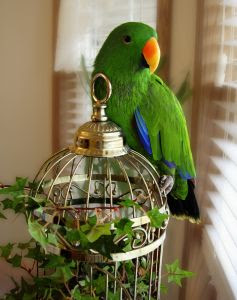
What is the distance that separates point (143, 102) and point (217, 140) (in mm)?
316

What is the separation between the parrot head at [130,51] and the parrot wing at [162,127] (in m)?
0.06

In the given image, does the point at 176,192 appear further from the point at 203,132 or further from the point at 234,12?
the point at 234,12

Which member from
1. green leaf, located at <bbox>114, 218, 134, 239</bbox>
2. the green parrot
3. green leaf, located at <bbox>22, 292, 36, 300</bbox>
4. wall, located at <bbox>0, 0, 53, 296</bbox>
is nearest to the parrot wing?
the green parrot

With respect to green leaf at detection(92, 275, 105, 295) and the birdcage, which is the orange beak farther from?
green leaf at detection(92, 275, 105, 295)

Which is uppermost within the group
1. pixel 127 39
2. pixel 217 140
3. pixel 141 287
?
pixel 127 39

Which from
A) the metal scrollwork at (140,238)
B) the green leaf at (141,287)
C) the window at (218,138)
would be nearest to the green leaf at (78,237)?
the metal scrollwork at (140,238)

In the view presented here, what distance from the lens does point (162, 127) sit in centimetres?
81

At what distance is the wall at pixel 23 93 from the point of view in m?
1.22

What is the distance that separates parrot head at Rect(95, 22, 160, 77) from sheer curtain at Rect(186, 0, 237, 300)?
0.27 meters

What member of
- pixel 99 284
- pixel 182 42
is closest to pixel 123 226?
pixel 99 284

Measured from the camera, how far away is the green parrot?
759 mm

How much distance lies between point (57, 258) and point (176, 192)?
0.37 m

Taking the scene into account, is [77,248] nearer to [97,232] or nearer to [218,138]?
[97,232]

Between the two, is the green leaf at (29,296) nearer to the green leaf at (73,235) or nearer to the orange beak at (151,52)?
the green leaf at (73,235)
